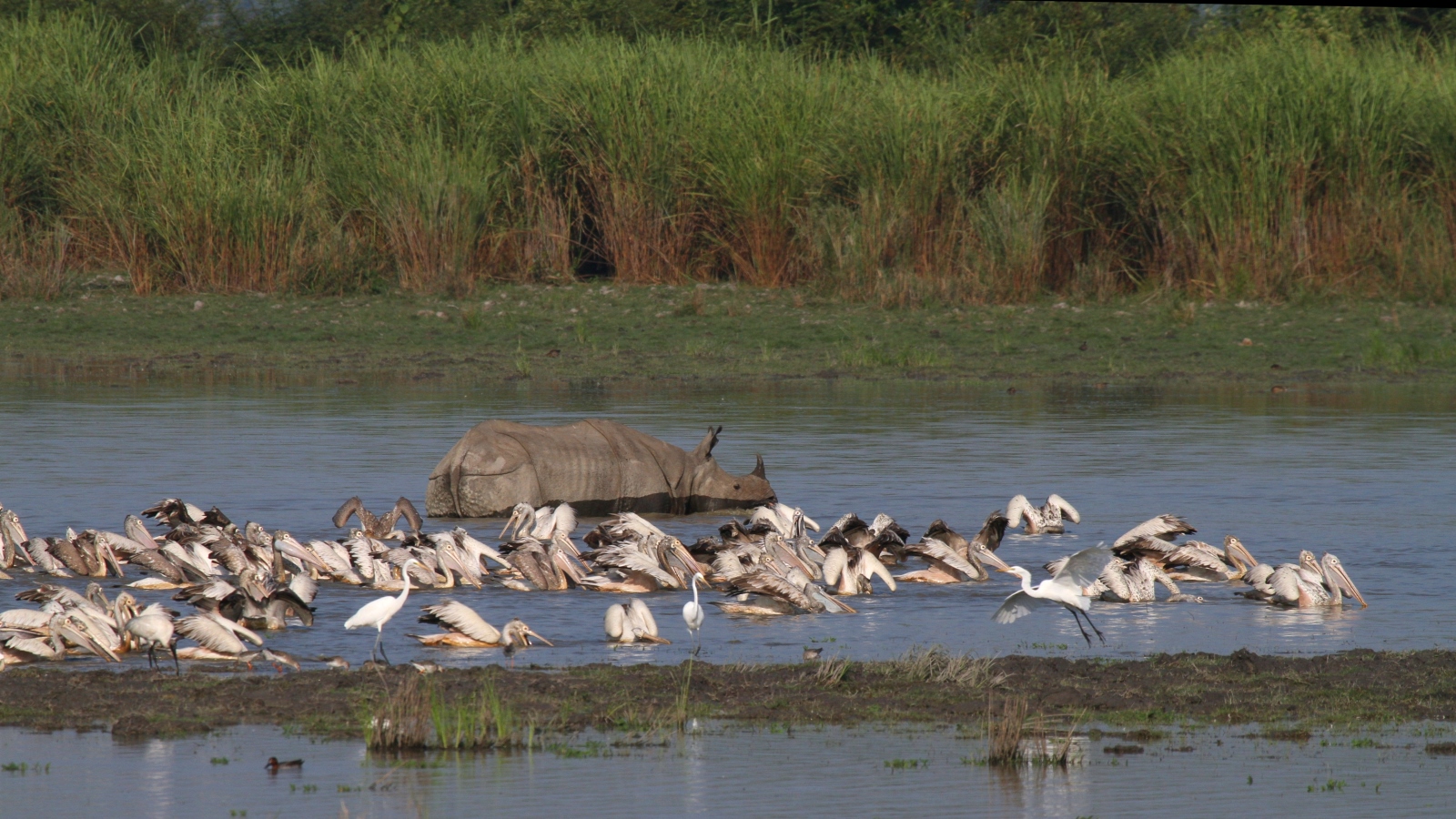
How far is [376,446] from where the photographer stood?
13031 mm

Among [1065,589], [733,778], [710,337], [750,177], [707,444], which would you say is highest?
[750,177]

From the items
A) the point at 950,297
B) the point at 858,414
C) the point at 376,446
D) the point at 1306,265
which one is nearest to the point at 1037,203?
the point at 950,297

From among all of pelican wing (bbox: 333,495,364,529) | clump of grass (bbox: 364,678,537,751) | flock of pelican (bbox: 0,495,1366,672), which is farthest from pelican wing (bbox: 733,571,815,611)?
pelican wing (bbox: 333,495,364,529)

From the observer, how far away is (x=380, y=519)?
31.7 feet

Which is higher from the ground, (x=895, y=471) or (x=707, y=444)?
(x=707, y=444)

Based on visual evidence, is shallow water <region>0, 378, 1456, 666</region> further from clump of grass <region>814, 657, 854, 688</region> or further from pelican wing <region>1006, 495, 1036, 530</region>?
clump of grass <region>814, 657, 854, 688</region>

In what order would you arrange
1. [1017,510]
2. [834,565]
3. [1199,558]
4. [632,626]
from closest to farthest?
[632,626], [834,565], [1199,558], [1017,510]

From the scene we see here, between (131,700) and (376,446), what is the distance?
24.1 feet

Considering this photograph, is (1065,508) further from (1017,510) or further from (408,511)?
(408,511)

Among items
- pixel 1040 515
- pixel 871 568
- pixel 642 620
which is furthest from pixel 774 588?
pixel 1040 515

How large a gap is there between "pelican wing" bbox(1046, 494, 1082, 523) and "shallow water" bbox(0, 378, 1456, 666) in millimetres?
151

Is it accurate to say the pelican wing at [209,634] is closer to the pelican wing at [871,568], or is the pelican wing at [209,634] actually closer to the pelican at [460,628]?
the pelican at [460,628]

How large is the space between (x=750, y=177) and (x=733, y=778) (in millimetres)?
16625

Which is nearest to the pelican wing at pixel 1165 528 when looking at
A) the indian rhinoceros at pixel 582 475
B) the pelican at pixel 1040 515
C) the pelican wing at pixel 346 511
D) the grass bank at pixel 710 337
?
the pelican at pixel 1040 515
